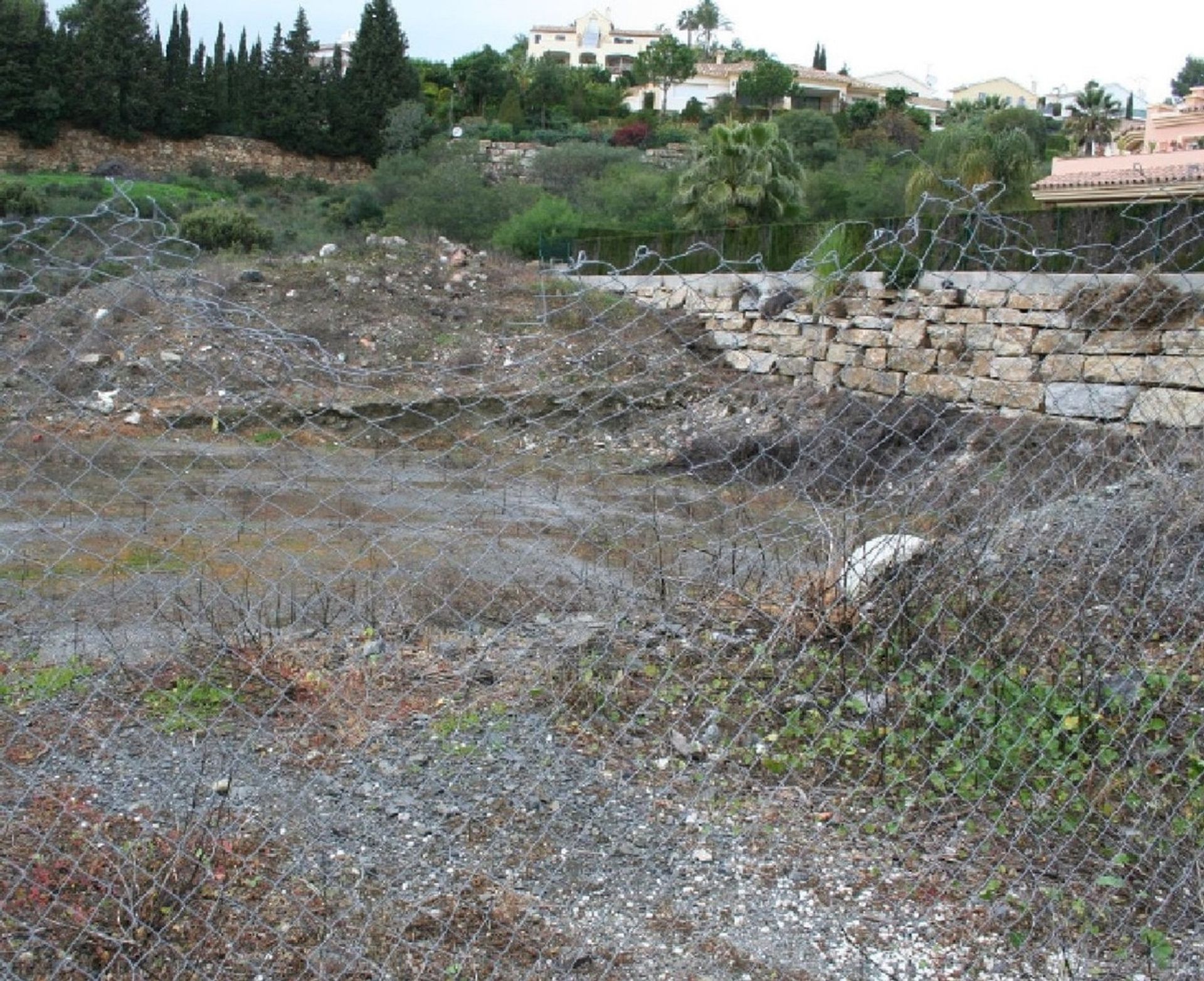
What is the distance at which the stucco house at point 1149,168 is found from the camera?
45.5 ft

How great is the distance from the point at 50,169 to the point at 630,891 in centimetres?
3585

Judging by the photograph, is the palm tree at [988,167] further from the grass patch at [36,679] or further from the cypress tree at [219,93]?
the cypress tree at [219,93]

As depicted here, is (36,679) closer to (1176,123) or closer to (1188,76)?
(1176,123)

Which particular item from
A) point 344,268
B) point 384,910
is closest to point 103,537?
point 384,910

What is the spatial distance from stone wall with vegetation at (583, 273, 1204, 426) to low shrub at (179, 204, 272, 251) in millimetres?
8879

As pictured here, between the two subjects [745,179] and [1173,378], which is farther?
[745,179]

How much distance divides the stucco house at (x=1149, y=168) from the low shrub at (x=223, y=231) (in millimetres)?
12493

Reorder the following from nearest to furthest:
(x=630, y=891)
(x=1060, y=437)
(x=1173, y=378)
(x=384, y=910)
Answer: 1. (x=384, y=910)
2. (x=630, y=891)
3. (x=1060, y=437)
4. (x=1173, y=378)

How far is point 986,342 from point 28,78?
32.4 m

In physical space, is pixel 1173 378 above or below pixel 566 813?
above

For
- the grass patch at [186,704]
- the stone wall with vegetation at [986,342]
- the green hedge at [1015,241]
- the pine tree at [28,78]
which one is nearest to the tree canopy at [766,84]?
the pine tree at [28,78]

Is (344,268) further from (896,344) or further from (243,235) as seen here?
(896,344)

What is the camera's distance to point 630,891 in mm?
2480

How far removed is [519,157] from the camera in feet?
120
